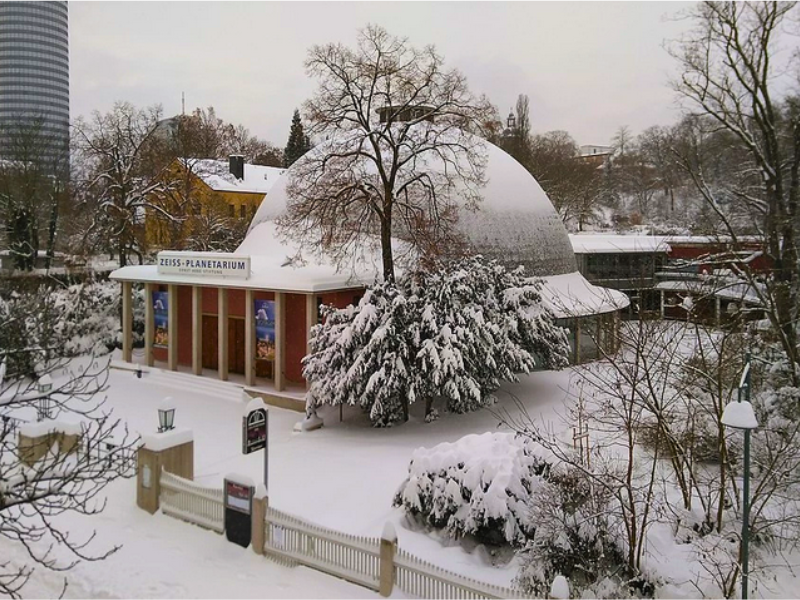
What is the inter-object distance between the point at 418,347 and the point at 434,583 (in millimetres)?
8558

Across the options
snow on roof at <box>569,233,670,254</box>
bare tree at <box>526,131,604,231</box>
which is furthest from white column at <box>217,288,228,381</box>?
bare tree at <box>526,131,604,231</box>

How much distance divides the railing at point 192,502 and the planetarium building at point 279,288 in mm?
8062

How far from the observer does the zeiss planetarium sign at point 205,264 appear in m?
21.6

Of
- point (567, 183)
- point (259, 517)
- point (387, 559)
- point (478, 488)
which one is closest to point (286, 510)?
point (259, 517)

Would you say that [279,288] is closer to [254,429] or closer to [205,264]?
[205,264]

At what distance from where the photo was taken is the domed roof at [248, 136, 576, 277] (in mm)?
24484

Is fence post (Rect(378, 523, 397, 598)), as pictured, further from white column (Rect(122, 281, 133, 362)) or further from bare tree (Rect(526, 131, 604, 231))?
bare tree (Rect(526, 131, 604, 231))

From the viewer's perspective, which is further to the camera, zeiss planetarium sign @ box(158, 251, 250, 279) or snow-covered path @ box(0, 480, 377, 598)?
zeiss planetarium sign @ box(158, 251, 250, 279)

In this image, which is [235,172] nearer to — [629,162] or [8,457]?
[8,457]

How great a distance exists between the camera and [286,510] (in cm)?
1199

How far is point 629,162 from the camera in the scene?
87812mm

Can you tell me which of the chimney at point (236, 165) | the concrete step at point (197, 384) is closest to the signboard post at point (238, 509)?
the concrete step at point (197, 384)

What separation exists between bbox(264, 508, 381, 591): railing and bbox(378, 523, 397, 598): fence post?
0.45 ft

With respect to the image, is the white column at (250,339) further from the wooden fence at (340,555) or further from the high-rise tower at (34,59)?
the high-rise tower at (34,59)
